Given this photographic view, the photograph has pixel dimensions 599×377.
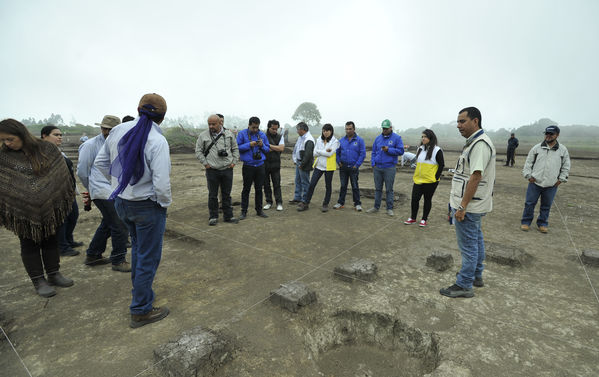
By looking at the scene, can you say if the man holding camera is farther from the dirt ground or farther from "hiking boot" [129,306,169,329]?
"hiking boot" [129,306,169,329]

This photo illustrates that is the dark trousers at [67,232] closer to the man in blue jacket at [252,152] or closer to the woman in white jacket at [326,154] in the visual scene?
the man in blue jacket at [252,152]

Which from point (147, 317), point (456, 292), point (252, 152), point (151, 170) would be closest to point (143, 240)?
point (151, 170)

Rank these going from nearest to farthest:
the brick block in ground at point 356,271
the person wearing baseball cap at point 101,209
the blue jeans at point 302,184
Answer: the brick block in ground at point 356,271 < the person wearing baseball cap at point 101,209 < the blue jeans at point 302,184

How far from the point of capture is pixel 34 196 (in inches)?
115

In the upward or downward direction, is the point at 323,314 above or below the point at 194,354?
below

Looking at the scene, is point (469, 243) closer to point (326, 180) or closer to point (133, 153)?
point (133, 153)

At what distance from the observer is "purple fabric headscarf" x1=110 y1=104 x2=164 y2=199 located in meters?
2.34

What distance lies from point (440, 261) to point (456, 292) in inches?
25.8

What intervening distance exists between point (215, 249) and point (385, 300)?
2520 millimetres

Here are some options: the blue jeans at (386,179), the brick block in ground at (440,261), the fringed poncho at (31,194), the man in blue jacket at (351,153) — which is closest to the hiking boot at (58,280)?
the fringed poncho at (31,194)

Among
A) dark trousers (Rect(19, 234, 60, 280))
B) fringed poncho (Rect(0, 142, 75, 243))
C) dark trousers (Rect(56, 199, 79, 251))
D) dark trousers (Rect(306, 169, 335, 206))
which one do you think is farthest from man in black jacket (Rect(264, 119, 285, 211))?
dark trousers (Rect(19, 234, 60, 280))

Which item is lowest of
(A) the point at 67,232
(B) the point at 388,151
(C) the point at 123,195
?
(A) the point at 67,232

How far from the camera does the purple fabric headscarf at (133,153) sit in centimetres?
234

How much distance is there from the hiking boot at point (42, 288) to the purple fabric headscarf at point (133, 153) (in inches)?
63.7
